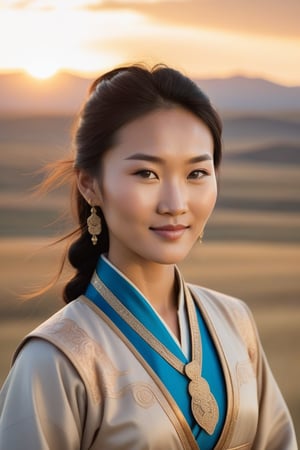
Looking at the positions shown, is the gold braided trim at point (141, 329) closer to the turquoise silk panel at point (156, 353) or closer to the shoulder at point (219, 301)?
the turquoise silk panel at point (156, 353)

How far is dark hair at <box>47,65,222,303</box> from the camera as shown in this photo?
1.94 meters

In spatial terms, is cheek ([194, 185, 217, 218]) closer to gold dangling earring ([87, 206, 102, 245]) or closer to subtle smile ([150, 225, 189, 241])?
subtle smile ([150, 225, 189, 241])

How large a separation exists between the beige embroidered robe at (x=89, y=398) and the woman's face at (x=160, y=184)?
178 mm

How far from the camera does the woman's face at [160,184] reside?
190 cm

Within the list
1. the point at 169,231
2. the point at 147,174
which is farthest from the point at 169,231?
the point at 147,174

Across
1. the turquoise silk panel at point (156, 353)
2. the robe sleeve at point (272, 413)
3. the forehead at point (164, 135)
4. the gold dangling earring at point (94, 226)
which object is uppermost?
the forehead at point (164, 135)

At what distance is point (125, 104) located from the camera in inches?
76.3

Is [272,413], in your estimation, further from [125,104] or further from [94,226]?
[125,104]

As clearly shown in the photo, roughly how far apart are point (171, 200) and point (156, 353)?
0.29m

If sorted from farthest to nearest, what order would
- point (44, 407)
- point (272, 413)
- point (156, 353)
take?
point (272, 413) → point (156, 353) → point (44, 407)

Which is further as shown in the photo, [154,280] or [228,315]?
[228,315]

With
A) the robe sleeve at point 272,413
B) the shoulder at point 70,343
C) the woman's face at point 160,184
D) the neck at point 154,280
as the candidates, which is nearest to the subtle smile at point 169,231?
the woman's face at point 160,184

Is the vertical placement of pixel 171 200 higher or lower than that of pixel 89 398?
higher

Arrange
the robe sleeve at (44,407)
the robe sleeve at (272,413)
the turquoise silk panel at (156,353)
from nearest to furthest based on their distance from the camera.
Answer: the robe sleeve at (44,407), the turquoise silk panel at (156,353), the robe sleeve at (272,413)
